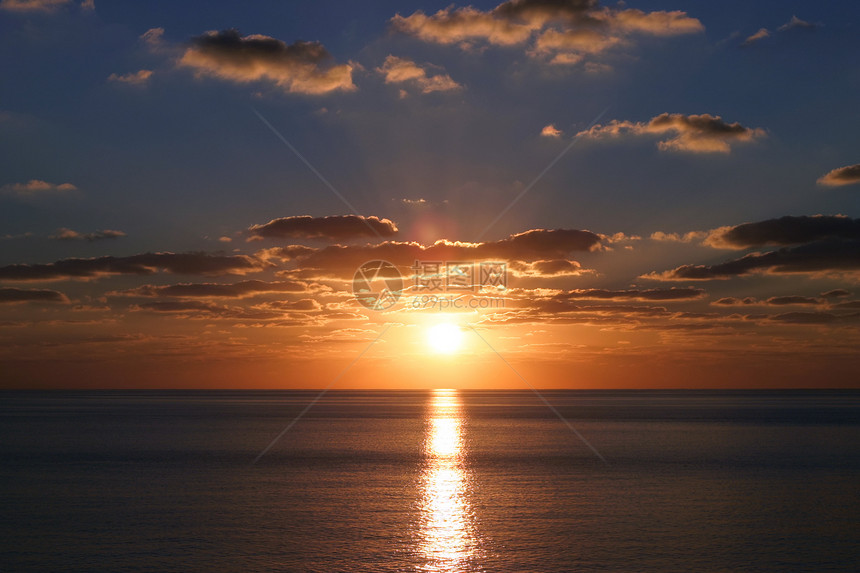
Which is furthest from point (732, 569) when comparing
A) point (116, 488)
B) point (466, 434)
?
point (466, 434)

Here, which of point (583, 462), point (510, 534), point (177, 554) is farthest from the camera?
point (583, 462)

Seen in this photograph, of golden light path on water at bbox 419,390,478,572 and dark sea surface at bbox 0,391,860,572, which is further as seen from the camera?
dark sea surface at bbox 0,391,860,572

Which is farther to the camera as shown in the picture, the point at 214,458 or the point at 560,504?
the point at 214,458

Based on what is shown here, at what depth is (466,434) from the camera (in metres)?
61.5

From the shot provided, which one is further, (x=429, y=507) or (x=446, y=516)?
(x=429, y=507)

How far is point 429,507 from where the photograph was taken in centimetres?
2662

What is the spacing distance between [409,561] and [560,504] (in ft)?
33.2

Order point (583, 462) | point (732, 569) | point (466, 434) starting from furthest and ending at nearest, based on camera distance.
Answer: point (466, 434)
point (583, 462)
point (732, 569)

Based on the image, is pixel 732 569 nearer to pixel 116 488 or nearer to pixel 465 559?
pixel 465 559

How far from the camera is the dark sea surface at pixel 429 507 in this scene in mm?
19500

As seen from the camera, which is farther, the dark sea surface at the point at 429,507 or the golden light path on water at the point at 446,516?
the dark sea surface at the point at 429,507

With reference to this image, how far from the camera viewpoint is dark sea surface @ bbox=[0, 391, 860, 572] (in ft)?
64.0

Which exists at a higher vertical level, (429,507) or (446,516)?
(446,516)

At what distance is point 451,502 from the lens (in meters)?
27.7
